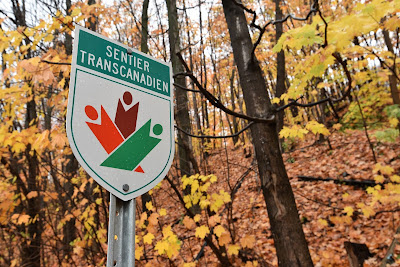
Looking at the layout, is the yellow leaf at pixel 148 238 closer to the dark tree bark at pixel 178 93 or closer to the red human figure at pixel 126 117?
the dark tree bark at pixel 178 93

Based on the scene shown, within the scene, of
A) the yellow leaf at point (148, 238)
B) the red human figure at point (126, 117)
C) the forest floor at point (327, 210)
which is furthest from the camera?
the forest floor at point (327, 210)

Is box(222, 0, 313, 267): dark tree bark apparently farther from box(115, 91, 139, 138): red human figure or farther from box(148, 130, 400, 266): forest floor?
box(115, 91, 139, 138): red human figure

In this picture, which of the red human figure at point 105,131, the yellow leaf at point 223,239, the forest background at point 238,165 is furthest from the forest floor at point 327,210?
the red human figure at point 105,131

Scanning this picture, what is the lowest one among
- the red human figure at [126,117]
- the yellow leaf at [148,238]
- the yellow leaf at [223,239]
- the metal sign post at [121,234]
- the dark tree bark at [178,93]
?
the yellow leaf at [223,239]

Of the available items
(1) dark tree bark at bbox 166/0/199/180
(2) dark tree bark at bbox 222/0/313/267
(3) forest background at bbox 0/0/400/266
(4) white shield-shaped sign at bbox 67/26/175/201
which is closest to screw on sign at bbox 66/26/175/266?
(4) white shield-shaped sign at bbox 67/26/175/201

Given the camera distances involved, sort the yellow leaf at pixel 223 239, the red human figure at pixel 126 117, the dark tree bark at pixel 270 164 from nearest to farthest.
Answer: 1. the red human figure at pixel 126 117
2. the dark tree bark at pixel 270 164
3. the yellow leaf at pixel 223 239

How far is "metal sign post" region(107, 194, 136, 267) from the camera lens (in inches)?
28.4

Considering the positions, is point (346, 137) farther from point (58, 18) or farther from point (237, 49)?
point (58, 18)

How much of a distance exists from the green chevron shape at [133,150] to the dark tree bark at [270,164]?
136 centimetres

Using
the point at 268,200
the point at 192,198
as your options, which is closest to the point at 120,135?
the point at 268,200

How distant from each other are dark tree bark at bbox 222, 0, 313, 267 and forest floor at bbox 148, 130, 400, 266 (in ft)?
3.70

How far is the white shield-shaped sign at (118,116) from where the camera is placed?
0.77 metres

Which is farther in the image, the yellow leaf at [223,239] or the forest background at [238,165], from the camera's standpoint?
the yellow leaf at [223,239]

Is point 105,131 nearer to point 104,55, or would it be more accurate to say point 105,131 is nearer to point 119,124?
point 119,124
